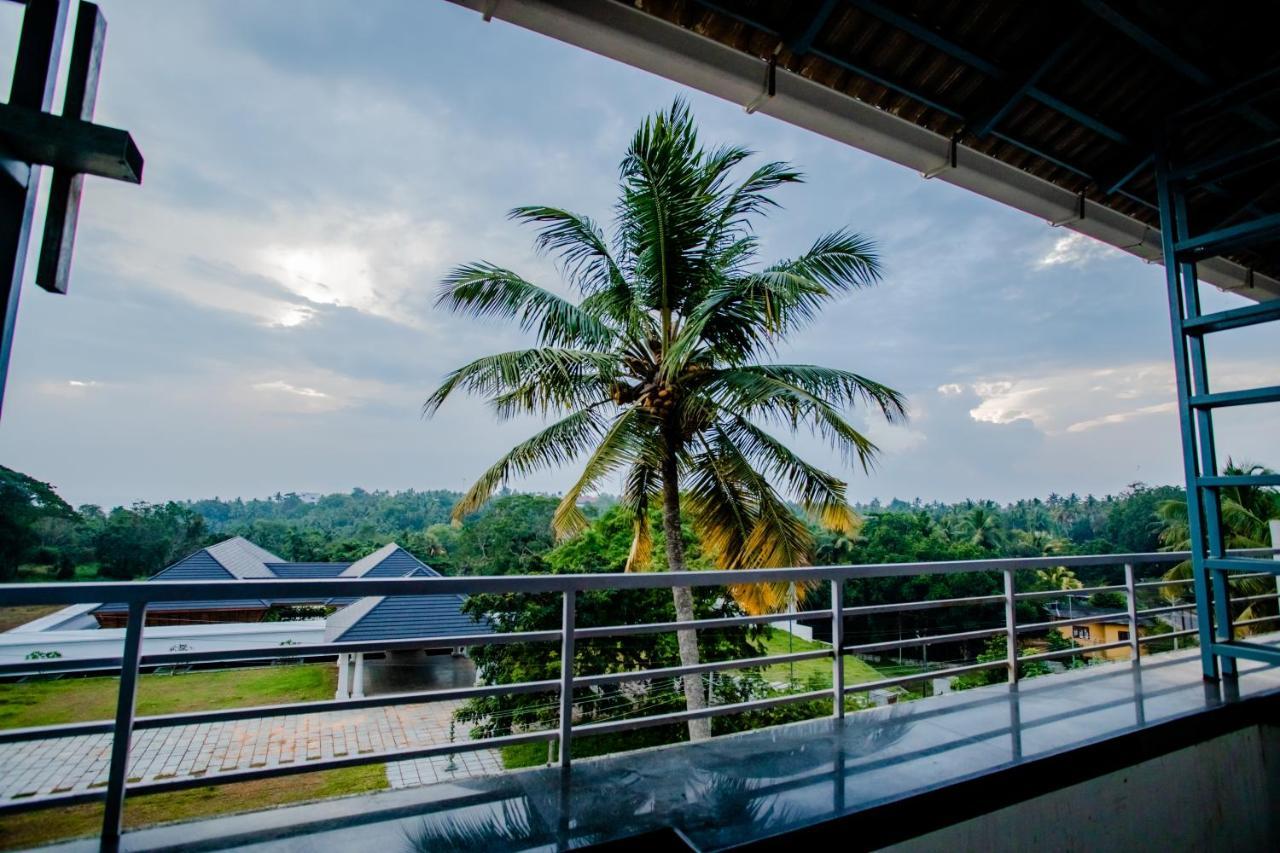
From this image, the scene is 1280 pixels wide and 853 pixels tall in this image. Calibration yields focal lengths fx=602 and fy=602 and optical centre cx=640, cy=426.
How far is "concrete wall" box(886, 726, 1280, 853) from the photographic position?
6.38ft

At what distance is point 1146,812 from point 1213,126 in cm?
322

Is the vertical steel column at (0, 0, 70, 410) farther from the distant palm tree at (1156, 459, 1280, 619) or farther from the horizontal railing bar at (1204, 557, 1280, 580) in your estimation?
the distant palm tree at (1156, 459, 1280, 619)

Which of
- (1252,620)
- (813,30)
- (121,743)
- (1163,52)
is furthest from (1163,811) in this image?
(121,743)

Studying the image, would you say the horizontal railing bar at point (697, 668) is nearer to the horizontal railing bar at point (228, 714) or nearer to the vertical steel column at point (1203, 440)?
the horizontal railing bar at point (228, 714)

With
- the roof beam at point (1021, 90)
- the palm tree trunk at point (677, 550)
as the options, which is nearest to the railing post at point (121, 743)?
the roof beam at point (1021, 90)

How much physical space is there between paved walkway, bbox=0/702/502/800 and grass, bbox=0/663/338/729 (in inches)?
7.4

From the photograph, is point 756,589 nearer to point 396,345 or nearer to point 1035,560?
point 1035,560

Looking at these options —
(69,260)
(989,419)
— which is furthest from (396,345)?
(69,260)

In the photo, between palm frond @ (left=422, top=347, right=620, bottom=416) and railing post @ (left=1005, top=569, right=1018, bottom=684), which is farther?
palm frond @ (left=422, top=347, right=620, bottom=416)

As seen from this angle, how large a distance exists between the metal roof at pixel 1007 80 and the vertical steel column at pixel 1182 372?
0.16m

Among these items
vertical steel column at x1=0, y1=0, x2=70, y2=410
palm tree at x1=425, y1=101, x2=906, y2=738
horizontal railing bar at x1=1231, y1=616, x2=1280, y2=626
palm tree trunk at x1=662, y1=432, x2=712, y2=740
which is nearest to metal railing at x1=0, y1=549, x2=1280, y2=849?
vertical steel column at x1=0, y1=0, x2=70, y2=410

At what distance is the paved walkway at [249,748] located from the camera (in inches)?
129

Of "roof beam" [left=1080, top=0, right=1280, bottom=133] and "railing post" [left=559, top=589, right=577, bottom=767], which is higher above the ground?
"roof beam" [left=1080, top=0, right=1280, bottom=133]

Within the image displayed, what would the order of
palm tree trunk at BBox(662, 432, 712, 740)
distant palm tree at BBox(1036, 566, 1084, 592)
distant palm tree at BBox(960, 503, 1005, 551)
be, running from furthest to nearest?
distant palm tree at BBox(960, 503, 1005, 551)
distant palm tree at BBox(1036, 566, 1084, 592)
palm tree trunk at BBox(662, 432, 712, 740)
